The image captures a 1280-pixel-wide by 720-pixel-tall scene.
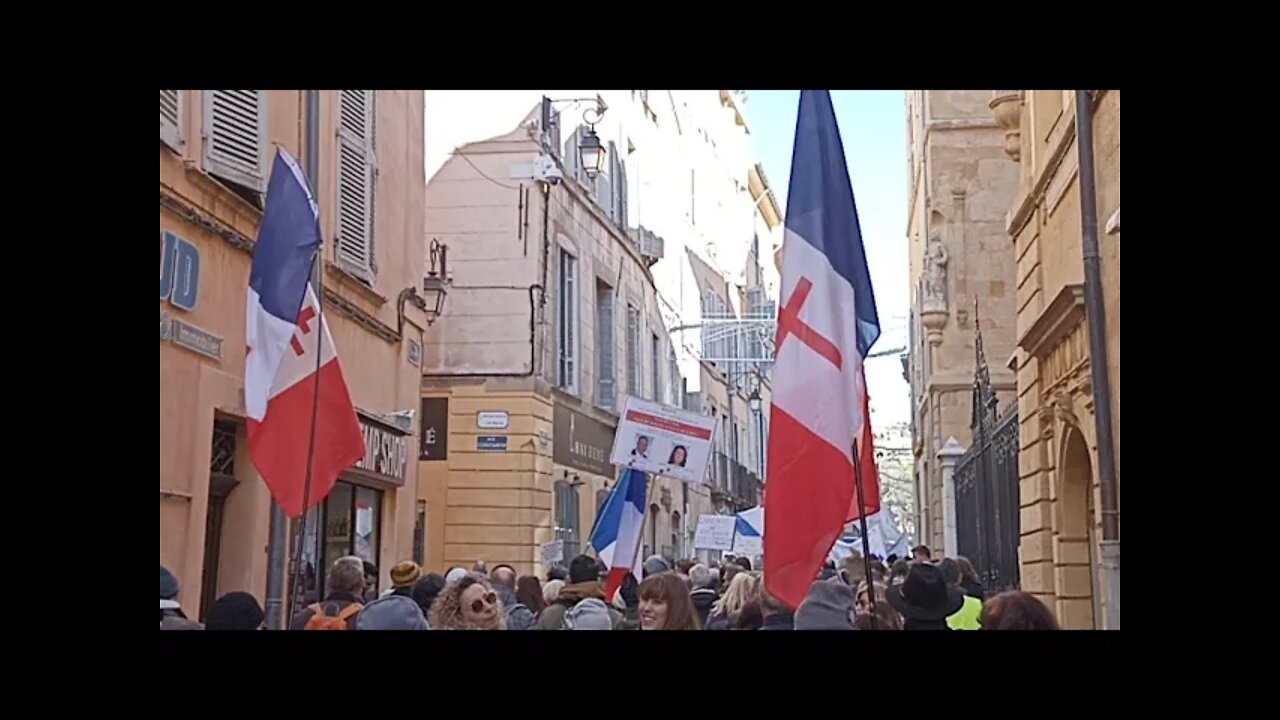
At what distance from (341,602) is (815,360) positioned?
2953 mm

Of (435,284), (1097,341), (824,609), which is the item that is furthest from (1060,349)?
(435,284)

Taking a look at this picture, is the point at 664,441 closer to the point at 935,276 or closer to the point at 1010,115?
the point at 1010,115

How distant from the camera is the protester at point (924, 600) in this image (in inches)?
251

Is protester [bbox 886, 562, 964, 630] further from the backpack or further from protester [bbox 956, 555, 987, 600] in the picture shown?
protester [bbox 956, 555, 987, 600]

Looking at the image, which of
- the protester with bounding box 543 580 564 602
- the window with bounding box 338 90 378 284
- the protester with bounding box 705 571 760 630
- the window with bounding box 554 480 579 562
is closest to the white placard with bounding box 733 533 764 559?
the window with bounding box 554 480 579 562

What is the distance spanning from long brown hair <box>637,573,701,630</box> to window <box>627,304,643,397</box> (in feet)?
62.5

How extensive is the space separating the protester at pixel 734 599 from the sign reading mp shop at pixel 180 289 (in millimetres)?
3436

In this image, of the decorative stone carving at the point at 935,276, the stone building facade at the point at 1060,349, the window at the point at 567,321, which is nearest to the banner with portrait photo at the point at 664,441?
→ the stone building facade at the point at 1060,349

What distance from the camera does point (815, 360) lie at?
16.4 ft
